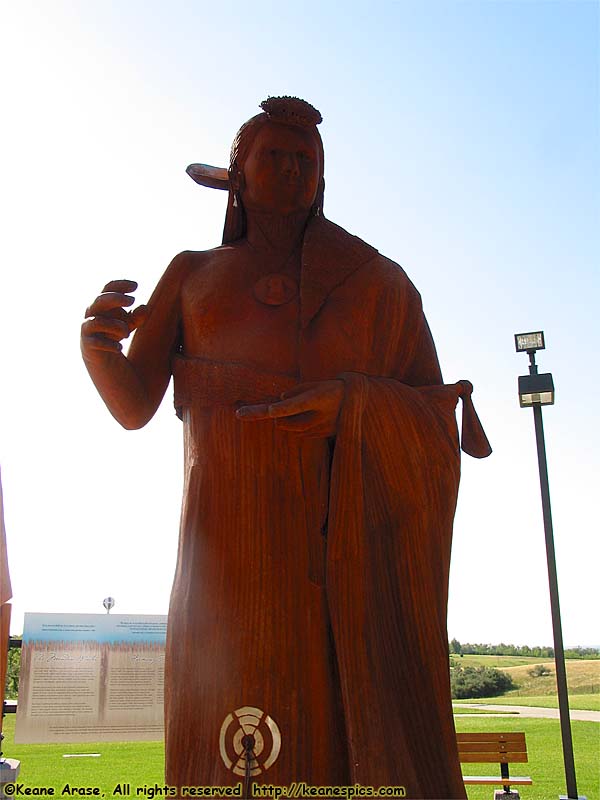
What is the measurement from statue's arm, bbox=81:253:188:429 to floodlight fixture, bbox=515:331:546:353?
26.6 ft

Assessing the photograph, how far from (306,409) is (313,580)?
24.4 inches

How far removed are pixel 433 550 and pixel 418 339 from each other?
94 cm

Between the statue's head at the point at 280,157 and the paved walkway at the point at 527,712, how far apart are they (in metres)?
17.9

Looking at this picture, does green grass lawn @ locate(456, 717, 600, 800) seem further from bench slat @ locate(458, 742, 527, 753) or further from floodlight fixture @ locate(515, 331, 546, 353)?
floodlight fixture @ locate(515, 331, 546, 353)

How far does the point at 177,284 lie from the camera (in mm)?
3027

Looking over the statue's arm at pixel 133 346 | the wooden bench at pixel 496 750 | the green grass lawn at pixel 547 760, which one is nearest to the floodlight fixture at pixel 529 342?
the wooden bench at pixel 496 750

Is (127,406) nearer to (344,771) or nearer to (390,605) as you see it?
(390,605)

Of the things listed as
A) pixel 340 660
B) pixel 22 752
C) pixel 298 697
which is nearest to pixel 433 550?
pixel 340 660

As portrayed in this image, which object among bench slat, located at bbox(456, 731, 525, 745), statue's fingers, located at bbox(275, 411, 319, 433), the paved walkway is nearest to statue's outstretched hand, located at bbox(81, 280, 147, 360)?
statue's fingers, located at bbox(275, 411, 319, 433)

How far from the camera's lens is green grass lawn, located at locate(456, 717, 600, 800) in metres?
10.0

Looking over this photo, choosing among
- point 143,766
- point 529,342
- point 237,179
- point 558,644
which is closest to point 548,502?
point 558,644

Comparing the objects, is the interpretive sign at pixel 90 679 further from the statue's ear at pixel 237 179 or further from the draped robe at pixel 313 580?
the statue's ear at pixel 237 179

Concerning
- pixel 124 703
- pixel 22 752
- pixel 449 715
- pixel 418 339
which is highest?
pixel 418 339

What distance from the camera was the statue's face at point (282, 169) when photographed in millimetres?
3021
